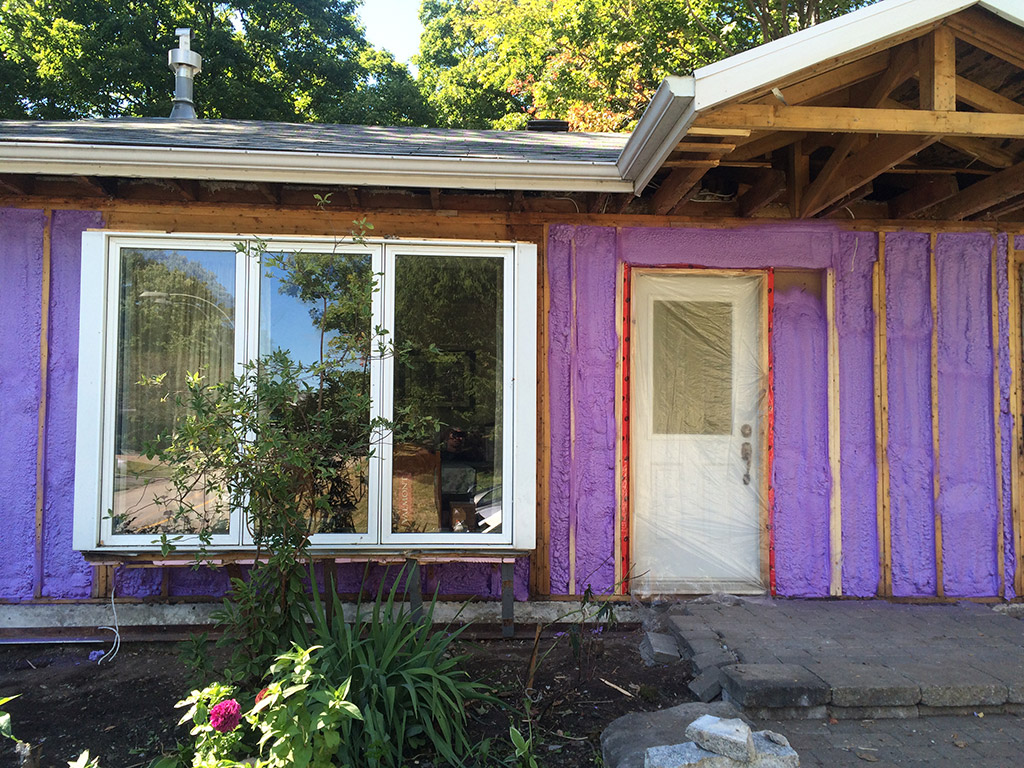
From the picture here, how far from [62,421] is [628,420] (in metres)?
3.76

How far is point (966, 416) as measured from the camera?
16.2ft

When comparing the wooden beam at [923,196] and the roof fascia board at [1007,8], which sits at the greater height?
the roof fascia board at [1007,8]

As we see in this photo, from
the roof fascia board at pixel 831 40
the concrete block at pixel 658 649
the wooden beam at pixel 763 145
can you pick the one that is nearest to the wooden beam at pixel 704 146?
the roof fascia board at pixel 831 40

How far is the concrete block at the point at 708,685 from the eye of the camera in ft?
11.5

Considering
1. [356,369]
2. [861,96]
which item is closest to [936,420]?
[861,96]

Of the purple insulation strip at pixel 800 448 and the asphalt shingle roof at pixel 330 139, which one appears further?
the purple insulation strip at pixel 800 448

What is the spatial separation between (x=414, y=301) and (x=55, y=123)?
313 cm

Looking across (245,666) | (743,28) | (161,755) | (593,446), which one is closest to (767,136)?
(593,446)

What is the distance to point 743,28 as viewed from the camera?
1431cm

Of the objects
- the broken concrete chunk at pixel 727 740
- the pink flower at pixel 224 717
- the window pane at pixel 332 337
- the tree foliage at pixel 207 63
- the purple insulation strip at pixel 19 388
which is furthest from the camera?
the tree foliage at pixel 207 63

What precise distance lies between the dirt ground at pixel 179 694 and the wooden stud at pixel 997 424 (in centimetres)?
271

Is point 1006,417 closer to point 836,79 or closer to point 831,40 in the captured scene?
point 836,79

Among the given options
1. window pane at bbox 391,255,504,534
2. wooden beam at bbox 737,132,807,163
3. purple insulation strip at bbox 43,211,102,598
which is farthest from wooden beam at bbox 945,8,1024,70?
purple insulation strip at bbox 43,211,102,598

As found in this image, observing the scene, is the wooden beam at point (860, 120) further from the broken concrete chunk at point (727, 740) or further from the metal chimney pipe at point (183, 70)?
the metal chimney pipe at point (183, 70)
